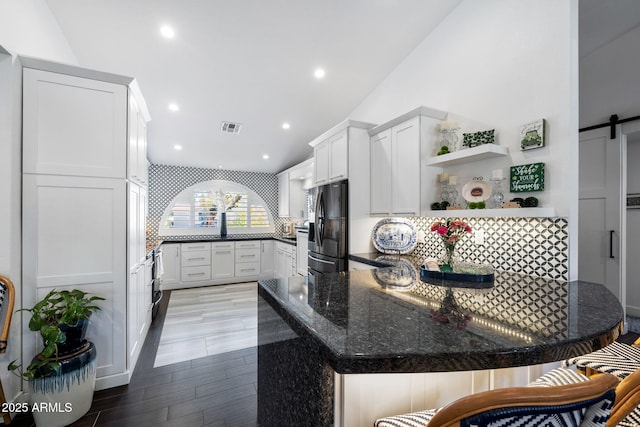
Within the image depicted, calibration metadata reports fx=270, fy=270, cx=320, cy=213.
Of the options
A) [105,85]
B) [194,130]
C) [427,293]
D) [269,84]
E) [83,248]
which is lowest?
[427,293]

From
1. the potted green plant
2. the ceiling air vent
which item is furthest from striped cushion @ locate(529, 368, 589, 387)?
the ceiling air vent

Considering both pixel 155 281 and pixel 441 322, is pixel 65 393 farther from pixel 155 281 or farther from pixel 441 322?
pixel 441 322

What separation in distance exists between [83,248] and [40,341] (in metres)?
0.67

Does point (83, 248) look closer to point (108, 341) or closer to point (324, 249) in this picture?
point (108, 341)

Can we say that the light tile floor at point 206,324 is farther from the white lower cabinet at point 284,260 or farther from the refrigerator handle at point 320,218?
the refrigerator handle at point 320,218

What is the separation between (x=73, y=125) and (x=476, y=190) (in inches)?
126

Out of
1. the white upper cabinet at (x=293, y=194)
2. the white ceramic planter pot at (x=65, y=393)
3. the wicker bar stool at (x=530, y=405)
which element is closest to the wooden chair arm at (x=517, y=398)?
the wicker bar stool at (x=530, y=405)

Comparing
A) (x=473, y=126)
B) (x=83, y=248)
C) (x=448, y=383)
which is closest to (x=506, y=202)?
(x=473, y=126)

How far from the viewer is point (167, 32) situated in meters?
2.66

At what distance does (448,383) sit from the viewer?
1027mm

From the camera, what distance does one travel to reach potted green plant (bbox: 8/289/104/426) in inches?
64.8

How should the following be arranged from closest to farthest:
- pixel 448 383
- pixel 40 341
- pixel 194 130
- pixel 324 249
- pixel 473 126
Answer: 1. pixel 448 383
2. pixel 40 341
3. pixel 473 126
4. pixel 324 249
5. pixel 194 130

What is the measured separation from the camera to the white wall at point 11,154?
1726 millimetres

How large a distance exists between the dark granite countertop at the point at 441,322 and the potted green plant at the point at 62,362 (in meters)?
1.36
